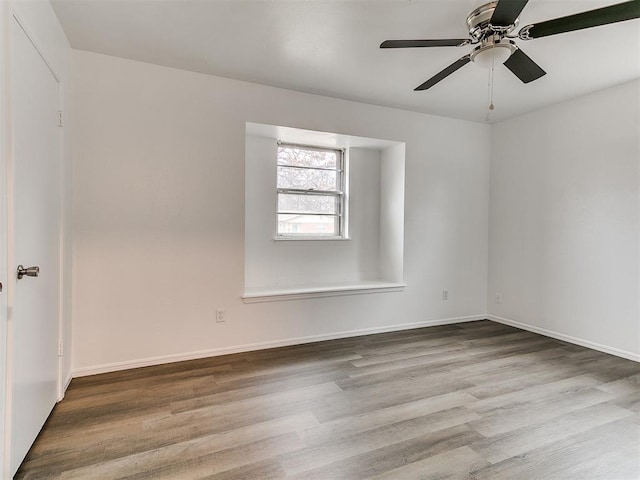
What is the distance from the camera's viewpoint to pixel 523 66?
214cm

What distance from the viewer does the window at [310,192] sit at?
3988 mm

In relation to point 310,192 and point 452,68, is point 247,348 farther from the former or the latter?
point 452,68

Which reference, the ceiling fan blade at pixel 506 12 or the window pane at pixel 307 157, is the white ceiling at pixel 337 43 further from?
the window pane at pixel 307 157

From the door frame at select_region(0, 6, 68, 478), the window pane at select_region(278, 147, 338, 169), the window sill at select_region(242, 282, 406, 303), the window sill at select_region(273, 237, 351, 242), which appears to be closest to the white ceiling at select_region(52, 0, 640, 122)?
the window pane at select_region(278, 147, 338, 169)

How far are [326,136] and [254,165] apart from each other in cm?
87

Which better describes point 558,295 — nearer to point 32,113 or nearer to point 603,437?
point 603,437

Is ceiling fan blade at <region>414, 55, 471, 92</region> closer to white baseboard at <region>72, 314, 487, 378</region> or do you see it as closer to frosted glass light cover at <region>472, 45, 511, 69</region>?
frosted glass light cover at <region>472, 45, 511, 69</region>

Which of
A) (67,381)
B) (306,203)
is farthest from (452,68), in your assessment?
(67,381)

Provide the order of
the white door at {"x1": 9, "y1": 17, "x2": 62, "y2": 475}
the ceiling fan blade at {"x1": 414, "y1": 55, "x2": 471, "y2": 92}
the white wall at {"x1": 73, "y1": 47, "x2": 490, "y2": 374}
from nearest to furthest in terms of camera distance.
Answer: the white door at {"x1": 9, "y1": 17, "x2": 62, "y2": 475}
the ceiling fan blade at {"x1": 414, "y1": 55, "x2": 471, "y2": 92}
the white wall at {"x1": 73, "y1": 47, "x2": 490, "y2": 374}

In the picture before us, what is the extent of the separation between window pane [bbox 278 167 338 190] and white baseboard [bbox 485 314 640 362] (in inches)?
109

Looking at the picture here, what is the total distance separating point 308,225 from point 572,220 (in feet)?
9.51

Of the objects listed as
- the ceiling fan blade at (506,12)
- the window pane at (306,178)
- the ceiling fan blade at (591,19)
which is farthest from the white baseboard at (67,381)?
the ceiling fan blade at (591,19)

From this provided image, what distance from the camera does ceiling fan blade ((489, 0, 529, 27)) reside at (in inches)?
61.7

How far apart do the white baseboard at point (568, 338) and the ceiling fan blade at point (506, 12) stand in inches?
127
